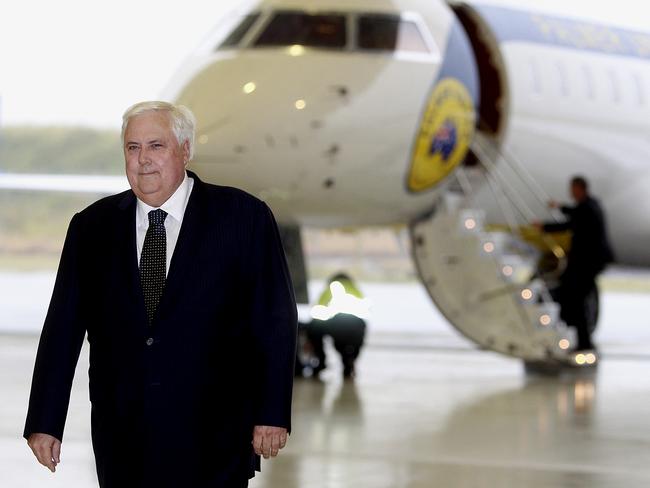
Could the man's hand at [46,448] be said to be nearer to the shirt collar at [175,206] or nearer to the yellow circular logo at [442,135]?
the shirt collar at [175,206]

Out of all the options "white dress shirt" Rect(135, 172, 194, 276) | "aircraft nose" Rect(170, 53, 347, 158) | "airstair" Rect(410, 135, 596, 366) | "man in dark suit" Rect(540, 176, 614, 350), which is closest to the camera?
"white dress shirt" Rect(135, 172, 194, 276)

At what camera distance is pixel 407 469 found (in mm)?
8766

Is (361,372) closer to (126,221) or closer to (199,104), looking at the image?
(199,104)

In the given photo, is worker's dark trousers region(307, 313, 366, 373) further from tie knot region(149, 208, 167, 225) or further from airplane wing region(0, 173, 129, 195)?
tie knot region(149, 208, 167, 225)

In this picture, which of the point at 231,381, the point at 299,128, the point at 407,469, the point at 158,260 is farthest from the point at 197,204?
the point at 299,128

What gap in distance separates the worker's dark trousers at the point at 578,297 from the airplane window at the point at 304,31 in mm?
3443

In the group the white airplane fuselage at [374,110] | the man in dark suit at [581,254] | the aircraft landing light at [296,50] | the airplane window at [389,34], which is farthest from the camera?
the man in dark suit at [581,254]

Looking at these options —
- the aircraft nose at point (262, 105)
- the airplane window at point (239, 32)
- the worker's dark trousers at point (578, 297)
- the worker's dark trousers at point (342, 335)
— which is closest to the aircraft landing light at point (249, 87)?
the aircraft nose at point (262, 105)

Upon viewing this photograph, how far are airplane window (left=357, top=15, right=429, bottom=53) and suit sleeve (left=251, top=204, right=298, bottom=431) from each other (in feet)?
29.8

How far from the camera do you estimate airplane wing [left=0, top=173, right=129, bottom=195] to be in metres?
20.8

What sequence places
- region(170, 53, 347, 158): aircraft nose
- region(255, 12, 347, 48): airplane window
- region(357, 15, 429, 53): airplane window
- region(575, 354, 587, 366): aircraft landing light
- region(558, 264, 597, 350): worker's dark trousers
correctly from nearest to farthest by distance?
region(170, 53, 347, 158): aircraft nose < region(255, 12, 347, 48): airplane window < region(357, 15, 429, 53): airplane window < region(575, 354, 587, 366): aircraft landing light < region(558, 264, 597, 350): worker's dark trousers

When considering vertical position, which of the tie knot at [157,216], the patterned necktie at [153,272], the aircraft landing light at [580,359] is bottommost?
the patterned necktie at [153,272]

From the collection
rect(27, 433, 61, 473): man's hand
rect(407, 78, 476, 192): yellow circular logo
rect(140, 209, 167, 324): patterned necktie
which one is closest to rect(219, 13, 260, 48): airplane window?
rect(407, 78, 476, 192): yellow circular logo

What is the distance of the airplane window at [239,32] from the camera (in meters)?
14.1
